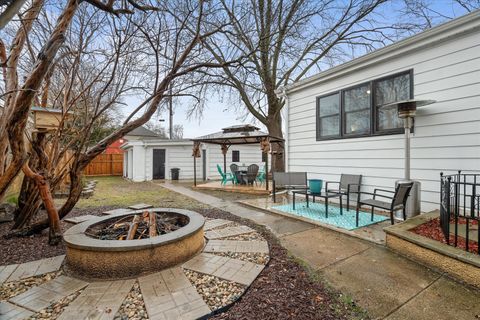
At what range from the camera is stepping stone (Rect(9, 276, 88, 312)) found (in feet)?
6.35

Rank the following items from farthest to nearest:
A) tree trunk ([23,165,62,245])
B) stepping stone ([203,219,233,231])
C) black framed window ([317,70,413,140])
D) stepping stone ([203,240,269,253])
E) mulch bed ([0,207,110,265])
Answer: black framed window ([317,70,413,140])
stepping stone ([203,219,233,231])
tree trunk ([23,165,62,245])
stepping stone ([203,240,269,253])
mulch bed ([0,207,110,265])

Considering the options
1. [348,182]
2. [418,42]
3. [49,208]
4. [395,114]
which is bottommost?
[49,208]

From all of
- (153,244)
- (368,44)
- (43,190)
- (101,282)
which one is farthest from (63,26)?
(368,44)

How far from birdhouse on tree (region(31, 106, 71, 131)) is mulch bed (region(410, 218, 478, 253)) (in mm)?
5208

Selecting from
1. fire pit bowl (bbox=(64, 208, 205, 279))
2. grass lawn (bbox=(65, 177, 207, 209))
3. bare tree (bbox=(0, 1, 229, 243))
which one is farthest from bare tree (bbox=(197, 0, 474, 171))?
fire pit bowl (bbox=(64, 208, 205, 279))

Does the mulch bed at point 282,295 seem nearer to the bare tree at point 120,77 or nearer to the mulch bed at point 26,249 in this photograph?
the mulch bed at point 26,249

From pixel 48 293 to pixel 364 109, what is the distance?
244 inches

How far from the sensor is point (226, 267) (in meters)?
2.58

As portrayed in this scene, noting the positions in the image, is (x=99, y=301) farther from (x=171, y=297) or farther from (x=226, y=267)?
(x=226, y=267)

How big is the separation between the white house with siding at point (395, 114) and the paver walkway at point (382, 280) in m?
2.20

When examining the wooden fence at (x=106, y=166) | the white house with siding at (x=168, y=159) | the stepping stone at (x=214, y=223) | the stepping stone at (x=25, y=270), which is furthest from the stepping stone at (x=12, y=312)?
the wooden fence at (x=106, y=166)

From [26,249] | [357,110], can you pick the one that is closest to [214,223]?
[26,249]

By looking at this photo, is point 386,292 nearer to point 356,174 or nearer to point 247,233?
point 247,233

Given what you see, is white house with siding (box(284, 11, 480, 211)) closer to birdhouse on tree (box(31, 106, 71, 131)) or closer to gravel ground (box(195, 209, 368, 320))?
gravel ground (box(195, 209, 368, 320))
